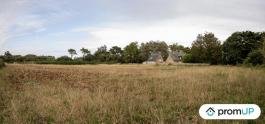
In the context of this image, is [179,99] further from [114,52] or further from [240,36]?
[114,52]

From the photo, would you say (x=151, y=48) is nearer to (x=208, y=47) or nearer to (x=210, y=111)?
(x=208, y=47)

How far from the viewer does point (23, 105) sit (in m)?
8.77

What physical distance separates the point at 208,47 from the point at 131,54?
2000 inches

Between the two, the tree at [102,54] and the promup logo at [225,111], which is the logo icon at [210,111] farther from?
the tree at [102,54]

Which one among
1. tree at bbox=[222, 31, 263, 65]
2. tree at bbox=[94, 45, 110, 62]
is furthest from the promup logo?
tree at bbox=[94, 45, 110, 62]

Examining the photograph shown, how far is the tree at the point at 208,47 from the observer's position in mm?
70438

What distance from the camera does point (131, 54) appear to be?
388 feet

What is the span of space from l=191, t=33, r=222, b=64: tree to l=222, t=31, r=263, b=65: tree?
169 cm

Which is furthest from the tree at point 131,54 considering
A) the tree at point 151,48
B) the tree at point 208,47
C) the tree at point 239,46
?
the tree at point 239,46

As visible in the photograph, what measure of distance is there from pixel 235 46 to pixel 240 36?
10.8ft

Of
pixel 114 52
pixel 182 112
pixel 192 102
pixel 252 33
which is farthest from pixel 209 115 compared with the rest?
pixel 114 52

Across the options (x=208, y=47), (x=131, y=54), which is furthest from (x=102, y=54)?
(x=208, y=47)

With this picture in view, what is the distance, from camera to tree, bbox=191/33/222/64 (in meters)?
70.4

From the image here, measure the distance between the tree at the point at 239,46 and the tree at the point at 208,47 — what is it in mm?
1692
